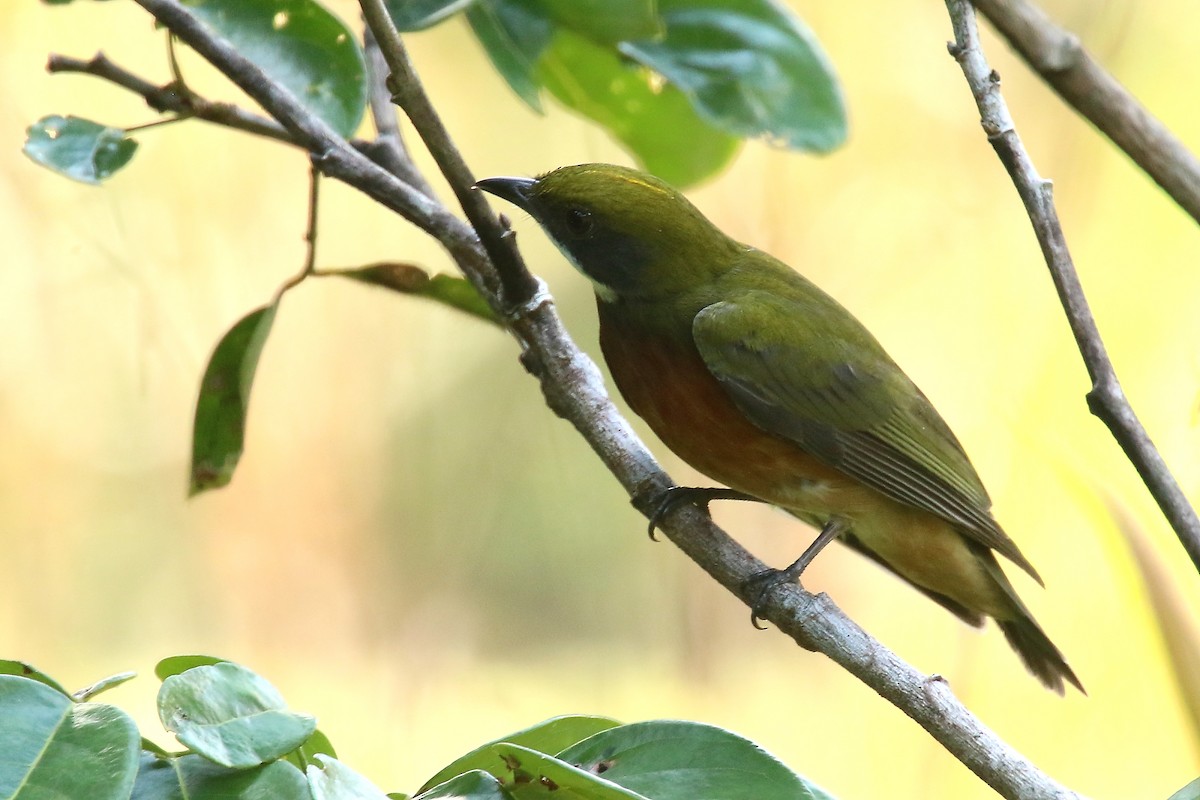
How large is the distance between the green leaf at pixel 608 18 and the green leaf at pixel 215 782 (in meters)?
1.90

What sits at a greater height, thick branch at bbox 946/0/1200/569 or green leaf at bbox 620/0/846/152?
green leaf at bbox 620/0/846/152

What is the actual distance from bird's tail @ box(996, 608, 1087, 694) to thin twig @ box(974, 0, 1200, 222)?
2364 mm

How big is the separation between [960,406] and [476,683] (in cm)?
268

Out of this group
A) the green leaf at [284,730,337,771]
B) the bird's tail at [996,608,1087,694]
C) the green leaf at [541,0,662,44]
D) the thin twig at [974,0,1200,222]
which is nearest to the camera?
the thin twig at [974,0,1200,222]

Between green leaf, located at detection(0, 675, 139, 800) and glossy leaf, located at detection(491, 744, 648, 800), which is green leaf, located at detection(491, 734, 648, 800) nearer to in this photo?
glossy leaf, located at detection(491, 744, 648, 800)

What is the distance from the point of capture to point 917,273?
236 inches

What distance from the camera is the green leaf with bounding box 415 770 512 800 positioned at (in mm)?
1514

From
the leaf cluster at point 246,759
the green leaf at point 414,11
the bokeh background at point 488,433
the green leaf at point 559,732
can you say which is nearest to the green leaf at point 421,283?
the green leaf at point 414,11

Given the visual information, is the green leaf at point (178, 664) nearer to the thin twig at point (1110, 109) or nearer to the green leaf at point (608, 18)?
the thin twig at point (1110, 109)

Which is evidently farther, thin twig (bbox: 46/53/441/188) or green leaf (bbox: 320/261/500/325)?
green leaf (bbox: 320/261/500/325)

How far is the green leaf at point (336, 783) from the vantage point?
1.45 meters

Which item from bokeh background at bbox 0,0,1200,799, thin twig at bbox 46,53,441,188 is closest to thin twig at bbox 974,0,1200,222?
thin twig at bbox 46,53,441,188

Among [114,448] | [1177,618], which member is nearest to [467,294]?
[1177,618]

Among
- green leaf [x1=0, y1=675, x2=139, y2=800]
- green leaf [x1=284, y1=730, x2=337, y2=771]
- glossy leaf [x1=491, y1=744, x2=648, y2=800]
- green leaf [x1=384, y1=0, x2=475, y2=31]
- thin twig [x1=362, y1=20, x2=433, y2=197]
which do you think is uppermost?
green leaf [x1=384, y1=0, x2=475, y2=31]
